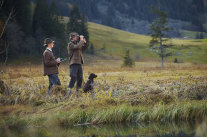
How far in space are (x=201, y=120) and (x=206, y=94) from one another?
7.25 feet

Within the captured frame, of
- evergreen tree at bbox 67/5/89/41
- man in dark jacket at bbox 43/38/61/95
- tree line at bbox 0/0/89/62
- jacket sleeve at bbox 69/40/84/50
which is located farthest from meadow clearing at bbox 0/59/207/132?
evergreen tree at bbox 67/5/89/41

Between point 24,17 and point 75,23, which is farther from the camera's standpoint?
point 75,23

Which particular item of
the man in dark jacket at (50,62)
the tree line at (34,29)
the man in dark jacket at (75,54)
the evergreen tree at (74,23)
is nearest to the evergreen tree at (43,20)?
the tree line at (34,29)

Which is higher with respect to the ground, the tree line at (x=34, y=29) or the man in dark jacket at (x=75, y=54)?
the tree line at (x=34, y=29)

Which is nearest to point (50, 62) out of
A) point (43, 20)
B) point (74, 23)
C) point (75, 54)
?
point (75, 54)

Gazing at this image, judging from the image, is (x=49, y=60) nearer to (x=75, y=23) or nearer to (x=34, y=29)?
(x=34, y=29)

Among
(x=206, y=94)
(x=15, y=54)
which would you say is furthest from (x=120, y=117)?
(x=15, y=54)

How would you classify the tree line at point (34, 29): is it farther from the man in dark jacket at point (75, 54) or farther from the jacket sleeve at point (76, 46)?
the jacket sleeve at point (76, 46)

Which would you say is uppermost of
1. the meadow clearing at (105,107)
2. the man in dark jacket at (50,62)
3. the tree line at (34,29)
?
the tree line at (34,29)

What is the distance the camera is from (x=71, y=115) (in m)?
8.40

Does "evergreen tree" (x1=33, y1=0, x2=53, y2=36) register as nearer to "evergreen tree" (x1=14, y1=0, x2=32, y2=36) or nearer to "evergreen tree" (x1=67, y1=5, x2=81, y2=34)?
"evergreen tree" (x1=14, y1=0, x2=32, y2=36)

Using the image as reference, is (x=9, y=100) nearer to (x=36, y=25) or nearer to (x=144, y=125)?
(x=144, y=125)

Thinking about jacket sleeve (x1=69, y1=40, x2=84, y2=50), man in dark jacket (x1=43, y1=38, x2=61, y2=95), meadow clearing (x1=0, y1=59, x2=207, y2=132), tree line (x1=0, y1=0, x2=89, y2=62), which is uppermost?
tree line (x1=0, y1=0, x2=89, y2=62)

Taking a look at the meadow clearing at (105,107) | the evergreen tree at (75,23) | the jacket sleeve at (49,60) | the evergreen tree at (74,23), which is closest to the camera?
the meadow clearing at (105,107)
